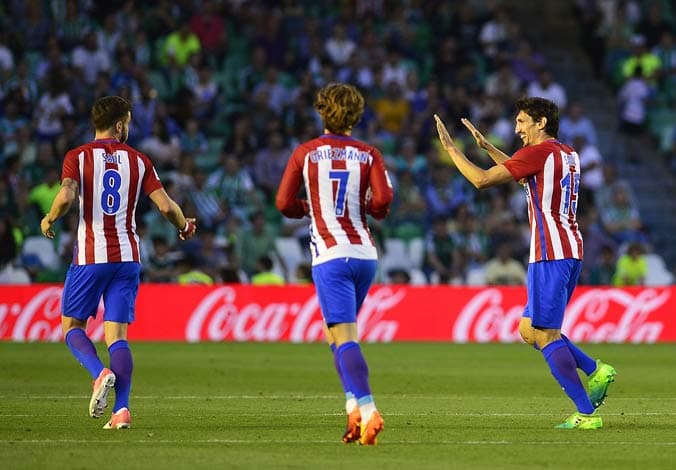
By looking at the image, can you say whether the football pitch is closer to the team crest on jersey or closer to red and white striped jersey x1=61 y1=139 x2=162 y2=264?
red and white striped jersey x1=61 y1=139 x2=162 y2=264

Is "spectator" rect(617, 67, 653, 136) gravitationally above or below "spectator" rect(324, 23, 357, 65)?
below

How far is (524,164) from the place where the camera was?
9953 mm

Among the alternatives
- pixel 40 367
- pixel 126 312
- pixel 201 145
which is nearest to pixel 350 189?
pixel 126 312

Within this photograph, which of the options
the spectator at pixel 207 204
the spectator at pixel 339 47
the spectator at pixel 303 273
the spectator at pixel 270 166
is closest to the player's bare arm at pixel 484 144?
the spectator at pixel 303 273

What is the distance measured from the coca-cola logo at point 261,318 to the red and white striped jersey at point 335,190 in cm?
1202

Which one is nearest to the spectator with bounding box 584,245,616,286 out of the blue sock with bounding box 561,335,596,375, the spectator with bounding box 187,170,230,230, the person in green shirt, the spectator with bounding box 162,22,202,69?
the spectator with bounding box 187,170,230,230

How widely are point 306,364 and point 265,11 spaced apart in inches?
431

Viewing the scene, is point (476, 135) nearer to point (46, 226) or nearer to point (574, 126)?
point (46, 226)

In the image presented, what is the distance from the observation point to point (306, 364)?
17281 millimetres

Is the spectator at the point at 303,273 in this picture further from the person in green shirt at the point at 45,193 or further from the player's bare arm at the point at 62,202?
the player's bare arm at the point at 62,202

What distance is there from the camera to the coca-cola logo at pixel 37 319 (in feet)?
66.6

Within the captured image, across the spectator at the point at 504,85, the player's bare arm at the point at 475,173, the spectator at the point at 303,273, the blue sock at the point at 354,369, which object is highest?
the player's bare arm at the point at 475,173

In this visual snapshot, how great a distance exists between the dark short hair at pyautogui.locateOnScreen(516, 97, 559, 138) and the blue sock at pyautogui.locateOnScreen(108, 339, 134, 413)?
3297 mm

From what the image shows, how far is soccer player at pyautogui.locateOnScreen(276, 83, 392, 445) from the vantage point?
8.89m
